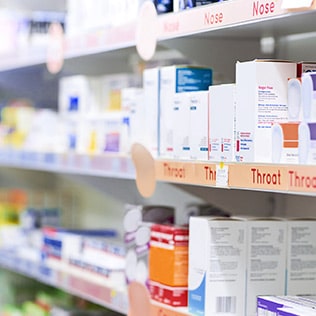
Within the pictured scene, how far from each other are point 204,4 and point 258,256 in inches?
25.0

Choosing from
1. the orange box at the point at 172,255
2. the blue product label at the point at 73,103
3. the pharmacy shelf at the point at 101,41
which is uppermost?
the pharmacy shelf at the point at 101,41

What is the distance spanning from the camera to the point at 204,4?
2.36 meters

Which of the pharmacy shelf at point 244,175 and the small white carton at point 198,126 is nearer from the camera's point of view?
the pharmacy shelf at point 244,175

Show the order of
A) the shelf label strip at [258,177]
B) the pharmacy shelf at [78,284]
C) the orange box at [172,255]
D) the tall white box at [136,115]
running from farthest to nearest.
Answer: the pharmacy shelf at [78,284]
the tall white box at [136,115]
the orange box at [172,255]
the shelf label strip at [258,177]

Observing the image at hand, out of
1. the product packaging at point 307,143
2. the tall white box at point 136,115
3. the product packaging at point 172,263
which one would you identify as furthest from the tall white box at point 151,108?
the product packaging at point 307,143

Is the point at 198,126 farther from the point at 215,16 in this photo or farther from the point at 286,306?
the point at 286,306

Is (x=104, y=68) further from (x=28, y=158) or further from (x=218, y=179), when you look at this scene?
(x=218, y=179)

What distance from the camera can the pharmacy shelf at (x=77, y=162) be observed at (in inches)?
107

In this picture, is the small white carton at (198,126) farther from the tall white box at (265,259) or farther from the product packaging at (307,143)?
the product packaging at (307,143)

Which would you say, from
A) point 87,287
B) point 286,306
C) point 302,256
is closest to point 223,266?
point 302,256

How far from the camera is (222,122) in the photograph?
214 cm

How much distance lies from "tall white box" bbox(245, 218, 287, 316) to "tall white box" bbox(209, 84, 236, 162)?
172 millimetres

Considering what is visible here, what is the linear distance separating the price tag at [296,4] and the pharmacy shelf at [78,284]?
43.3 inches

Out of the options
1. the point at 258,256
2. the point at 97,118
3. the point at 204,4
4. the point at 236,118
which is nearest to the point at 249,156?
the point at 236,118
